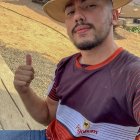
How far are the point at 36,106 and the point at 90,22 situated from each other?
2.37ft

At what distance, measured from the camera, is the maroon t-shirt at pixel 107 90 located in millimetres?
1789

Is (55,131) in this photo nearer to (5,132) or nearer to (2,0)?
(5,132)

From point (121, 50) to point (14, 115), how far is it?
150 centimetres

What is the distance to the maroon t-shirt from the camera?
179 centimetres

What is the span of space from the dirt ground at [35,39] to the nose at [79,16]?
3.33m

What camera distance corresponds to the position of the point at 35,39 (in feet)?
37.6

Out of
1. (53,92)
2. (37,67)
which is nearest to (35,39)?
(37,67)

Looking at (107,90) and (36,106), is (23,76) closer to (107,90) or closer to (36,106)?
(36,106)

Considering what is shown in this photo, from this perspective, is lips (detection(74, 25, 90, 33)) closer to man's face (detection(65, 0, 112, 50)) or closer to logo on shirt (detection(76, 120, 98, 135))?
man's face (detection(65, 0, 112, 50))

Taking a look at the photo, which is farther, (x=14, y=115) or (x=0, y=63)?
(x=0, y=63)

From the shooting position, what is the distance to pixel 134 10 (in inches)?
861

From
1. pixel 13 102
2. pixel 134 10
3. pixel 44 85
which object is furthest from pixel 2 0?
pixel 13 102

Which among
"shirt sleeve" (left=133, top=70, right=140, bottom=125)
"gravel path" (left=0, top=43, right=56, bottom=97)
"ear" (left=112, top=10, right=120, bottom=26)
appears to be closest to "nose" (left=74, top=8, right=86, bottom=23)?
"ear" (left=112, top=10, right=120, bottom=26)

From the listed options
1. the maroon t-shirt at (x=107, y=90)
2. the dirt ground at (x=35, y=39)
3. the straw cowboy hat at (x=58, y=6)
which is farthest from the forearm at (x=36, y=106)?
the dirt ground at (x=35, y=39)
